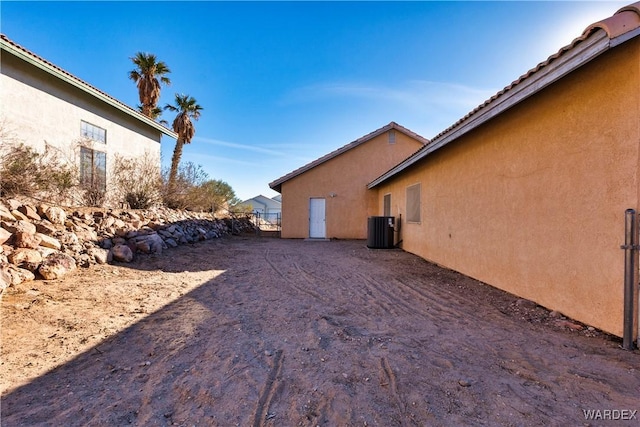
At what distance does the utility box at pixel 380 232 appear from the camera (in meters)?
11.2

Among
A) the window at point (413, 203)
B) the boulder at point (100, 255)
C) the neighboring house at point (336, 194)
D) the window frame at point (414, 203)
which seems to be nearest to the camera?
the boulder at point (100, 255)

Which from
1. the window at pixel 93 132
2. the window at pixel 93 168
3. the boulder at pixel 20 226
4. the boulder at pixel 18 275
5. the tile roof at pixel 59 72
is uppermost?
the tile roof at pixel 59 72

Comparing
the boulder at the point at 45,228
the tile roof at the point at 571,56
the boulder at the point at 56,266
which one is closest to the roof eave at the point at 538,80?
the tile roof at the point at 571,56

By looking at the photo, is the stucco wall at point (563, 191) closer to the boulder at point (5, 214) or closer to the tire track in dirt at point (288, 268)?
the tire track in dirt at point (288, 268)

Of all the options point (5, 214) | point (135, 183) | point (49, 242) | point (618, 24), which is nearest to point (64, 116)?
point (135, 183)

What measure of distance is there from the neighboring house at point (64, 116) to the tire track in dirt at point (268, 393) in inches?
366

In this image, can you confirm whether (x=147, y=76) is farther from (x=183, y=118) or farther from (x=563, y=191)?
(x=563, y=191)

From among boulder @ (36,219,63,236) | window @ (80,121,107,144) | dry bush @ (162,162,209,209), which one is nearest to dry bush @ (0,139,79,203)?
window @ (80,121,107,144)

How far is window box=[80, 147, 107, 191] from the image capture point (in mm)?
9500

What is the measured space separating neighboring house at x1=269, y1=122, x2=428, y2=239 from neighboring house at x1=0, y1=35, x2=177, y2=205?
698cm

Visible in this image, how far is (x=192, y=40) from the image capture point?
10828 mm

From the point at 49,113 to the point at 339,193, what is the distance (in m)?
11.4

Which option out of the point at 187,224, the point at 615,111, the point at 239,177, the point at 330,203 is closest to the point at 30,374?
the point at 615,111

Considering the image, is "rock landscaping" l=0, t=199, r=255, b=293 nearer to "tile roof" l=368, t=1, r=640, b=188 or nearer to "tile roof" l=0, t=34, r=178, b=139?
"tile roof" l=0, t=34, r=178, b=139
